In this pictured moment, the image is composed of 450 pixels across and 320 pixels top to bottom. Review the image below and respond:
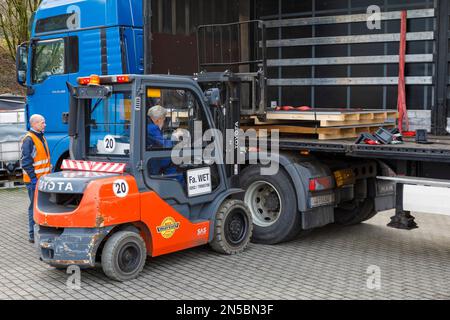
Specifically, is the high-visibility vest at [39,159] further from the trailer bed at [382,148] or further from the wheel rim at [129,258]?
the trailer bed at [382,148]

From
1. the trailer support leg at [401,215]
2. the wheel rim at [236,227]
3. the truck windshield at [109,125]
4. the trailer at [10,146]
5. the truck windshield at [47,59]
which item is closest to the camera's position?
the truck windshield at [109,125]

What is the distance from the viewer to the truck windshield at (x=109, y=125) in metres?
5.98

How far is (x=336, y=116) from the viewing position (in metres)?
6.75

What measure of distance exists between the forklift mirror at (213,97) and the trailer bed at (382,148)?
111 cm

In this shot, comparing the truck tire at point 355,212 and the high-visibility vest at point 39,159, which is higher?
the high-visibility vest at point 39,159

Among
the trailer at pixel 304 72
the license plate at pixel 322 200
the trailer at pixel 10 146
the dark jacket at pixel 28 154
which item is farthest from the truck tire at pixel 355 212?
the trailer at pixel 10 146

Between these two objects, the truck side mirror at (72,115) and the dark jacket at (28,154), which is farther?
the dark jacket at (28,154)

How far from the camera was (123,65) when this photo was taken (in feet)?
25.1

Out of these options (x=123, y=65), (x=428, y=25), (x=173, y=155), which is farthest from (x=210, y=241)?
(x=428, y=25)

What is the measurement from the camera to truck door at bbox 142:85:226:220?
586 cm

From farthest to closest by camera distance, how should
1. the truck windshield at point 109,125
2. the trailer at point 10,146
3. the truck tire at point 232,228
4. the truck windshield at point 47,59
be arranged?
the trailer at point 10,146, the truck windshield at point 47,59, the truck tire at point 232,228, the truck windshield at point 109,125

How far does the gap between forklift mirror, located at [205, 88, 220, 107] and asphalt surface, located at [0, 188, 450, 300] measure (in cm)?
171

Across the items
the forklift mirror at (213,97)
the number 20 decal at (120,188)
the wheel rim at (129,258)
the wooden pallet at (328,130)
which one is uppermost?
the forklift mirror at (213,97)
